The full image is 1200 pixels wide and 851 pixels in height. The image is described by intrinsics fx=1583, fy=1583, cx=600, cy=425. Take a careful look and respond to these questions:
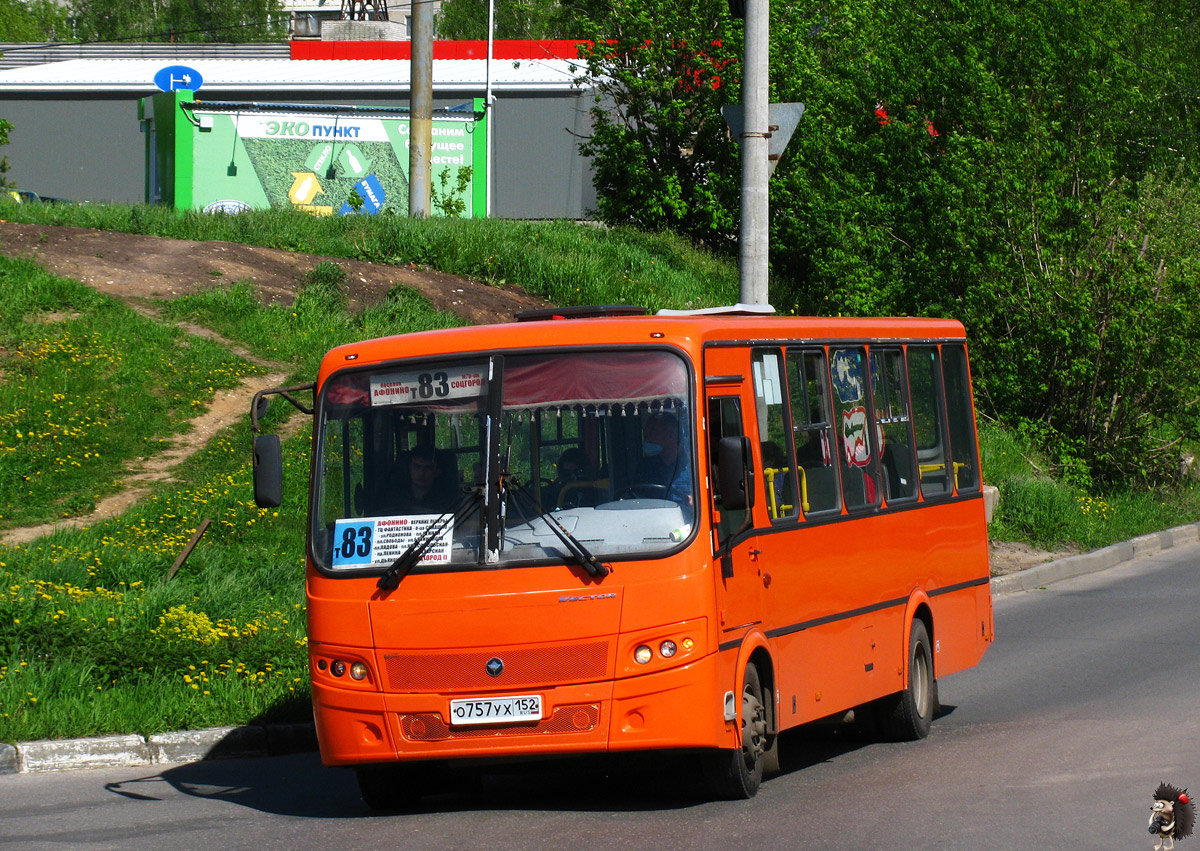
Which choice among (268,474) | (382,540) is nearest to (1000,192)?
(268,474)

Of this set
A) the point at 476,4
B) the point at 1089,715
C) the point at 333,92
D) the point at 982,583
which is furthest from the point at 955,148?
the point at 476,4

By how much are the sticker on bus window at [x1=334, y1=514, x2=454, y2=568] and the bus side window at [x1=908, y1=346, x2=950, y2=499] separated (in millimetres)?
4139

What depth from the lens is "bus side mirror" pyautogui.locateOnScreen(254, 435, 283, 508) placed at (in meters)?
7.94

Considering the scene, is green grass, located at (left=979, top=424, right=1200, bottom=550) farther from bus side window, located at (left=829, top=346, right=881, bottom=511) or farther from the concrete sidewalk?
the concrete sidewalk

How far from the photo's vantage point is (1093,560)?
19109 millimetres

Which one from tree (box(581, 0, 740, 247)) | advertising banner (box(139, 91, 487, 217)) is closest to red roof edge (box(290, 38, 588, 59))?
advertising banner (box(139, 91, 487, 217))

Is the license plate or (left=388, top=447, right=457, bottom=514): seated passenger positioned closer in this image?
the license plate

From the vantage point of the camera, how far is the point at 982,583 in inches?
457

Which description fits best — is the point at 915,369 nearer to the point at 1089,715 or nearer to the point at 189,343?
the point at 1089,715

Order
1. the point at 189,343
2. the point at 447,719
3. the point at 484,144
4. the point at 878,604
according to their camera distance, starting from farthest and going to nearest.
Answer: the point at 484,144 < the point at 189,343 < the point at 878,604 < the point at 447,719

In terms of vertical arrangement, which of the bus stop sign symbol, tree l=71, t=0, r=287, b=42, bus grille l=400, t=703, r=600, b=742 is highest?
tree l=71, t=0, r=287, b=42

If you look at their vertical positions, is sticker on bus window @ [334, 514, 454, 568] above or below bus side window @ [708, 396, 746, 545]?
below

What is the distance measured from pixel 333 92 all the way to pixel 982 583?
126 ft

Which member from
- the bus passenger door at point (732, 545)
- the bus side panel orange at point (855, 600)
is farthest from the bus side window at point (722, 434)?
the bus side panel orange at point (855, 600)
